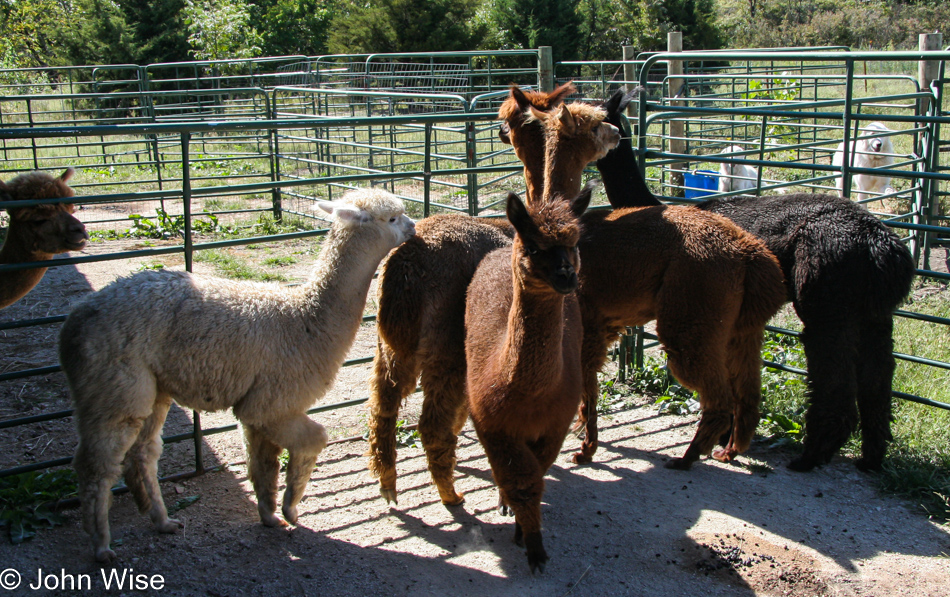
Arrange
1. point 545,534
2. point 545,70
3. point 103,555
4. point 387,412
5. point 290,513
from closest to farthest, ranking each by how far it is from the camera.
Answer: point 103,555
point 290,513
point 545,534
point 387,412
point 545,70

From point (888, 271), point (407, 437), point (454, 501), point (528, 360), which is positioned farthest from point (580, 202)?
point (407, 437)

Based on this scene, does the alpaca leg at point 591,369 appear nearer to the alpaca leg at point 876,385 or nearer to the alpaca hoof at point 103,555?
the alpaca leg at point 876,385

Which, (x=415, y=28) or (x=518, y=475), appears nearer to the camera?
(x=518, y=475)

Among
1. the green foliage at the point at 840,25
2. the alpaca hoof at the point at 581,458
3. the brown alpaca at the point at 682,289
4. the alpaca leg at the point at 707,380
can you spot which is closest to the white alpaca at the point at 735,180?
the brown alpaca at the point at 682,289

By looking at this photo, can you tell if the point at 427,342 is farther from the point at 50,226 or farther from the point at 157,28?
the point at 157,28

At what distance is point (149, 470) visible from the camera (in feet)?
12.1

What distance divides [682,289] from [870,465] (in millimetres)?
1662

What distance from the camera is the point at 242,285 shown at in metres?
3.76

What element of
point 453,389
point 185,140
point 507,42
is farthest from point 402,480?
point 507,42

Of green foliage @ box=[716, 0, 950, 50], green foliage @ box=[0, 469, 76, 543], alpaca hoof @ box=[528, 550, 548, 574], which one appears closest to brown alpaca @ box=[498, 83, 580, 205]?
alpaca hoof @ box=[528, 550, 548, 574]

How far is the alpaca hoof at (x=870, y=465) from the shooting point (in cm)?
451

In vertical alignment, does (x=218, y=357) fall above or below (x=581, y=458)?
above

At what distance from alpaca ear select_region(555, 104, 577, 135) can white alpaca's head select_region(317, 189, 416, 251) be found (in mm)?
1254

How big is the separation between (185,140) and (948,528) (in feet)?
15.7
